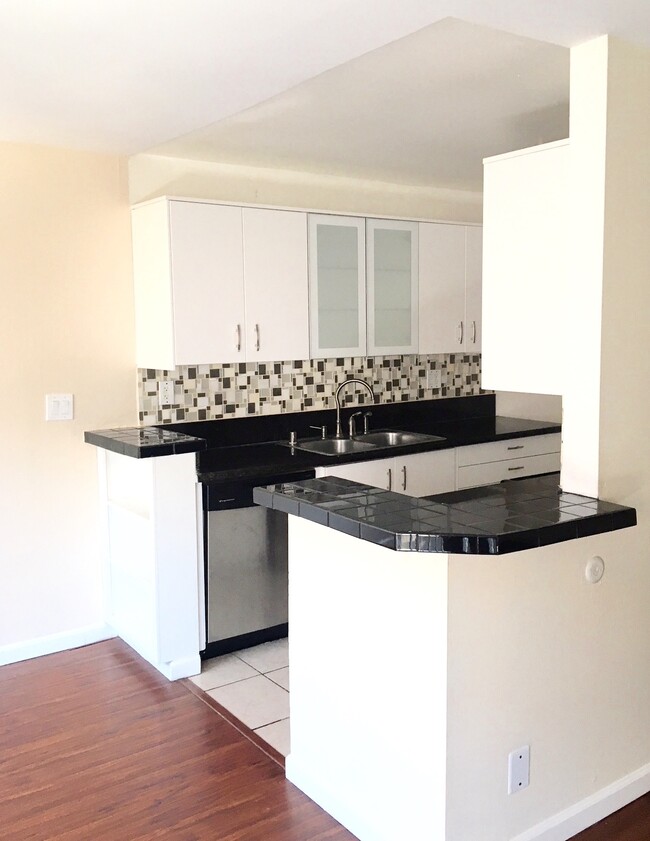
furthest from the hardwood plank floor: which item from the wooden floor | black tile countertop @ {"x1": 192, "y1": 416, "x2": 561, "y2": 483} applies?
black tile countertop @ {"x1": 192, "y1": 416, "x2": 561, "y2": 483}

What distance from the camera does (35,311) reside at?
3.54 m

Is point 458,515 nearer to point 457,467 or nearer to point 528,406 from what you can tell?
point 457,467

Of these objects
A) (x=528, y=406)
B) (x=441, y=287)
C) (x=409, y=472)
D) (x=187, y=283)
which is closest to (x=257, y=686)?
(x=409, y=472)

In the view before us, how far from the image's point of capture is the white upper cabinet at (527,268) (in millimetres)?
2385

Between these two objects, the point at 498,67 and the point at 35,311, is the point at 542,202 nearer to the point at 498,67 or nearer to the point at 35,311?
the point at 498,67

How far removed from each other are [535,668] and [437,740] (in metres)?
0.37

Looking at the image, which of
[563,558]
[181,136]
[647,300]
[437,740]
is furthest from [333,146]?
[437,740]

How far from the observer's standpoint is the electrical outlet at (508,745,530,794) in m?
2.16

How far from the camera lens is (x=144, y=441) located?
340cm

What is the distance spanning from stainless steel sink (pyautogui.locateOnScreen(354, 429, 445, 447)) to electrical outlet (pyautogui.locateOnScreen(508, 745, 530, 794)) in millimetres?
2363

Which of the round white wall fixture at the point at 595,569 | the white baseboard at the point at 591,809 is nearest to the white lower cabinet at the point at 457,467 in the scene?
the round white wall fixture at the point at 595,569

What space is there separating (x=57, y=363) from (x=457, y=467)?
208 centimetres

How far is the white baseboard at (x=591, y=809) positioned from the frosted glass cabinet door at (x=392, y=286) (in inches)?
98.4

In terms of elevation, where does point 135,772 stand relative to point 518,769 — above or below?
below
